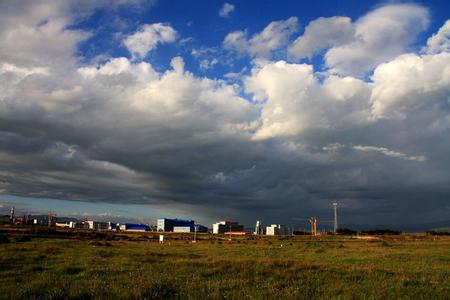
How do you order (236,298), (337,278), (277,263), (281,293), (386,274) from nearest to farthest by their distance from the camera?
(236,298) → (281,293) → (337,278) → (386,274) → (277,263)

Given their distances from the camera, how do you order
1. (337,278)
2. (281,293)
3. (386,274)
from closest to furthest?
(281,293) < (337,278) < (386,274)

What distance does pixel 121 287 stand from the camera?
14.9m

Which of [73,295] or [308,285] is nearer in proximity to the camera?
[73,295]

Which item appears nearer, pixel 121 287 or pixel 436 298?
pixel 436 298

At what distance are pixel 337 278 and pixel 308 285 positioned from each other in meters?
2.86

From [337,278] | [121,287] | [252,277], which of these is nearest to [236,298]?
[121,287]

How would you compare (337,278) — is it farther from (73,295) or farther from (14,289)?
(14,289)

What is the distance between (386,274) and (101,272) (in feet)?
45.0

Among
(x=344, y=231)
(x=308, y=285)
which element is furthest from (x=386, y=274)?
(x=344, y=231)

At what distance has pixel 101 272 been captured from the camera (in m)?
20.7

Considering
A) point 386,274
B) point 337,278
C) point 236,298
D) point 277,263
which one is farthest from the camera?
point 277,263

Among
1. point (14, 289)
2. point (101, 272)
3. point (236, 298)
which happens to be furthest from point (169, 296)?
point (101, 272)

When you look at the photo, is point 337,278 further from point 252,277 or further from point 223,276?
point 223,276

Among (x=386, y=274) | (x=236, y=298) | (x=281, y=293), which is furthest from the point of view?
(x=386, y=274)
